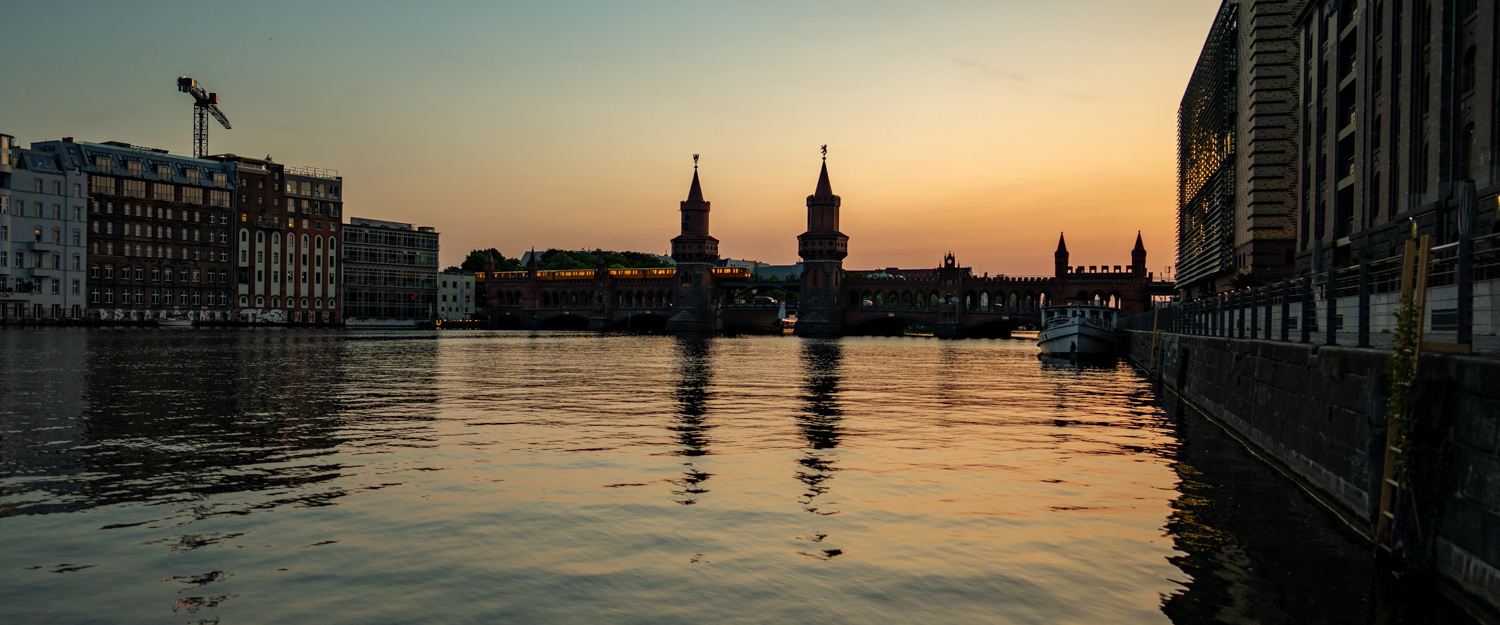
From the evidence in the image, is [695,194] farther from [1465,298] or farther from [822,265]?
[1465,298]

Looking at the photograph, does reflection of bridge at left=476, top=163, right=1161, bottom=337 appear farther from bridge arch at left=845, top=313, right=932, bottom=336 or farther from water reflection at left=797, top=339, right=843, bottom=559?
water reflection at left=797, top=339, right=843, bottom=559

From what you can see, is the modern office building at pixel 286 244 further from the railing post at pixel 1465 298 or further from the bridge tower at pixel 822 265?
the railing post at pixel 1465 298

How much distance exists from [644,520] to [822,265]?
145 m

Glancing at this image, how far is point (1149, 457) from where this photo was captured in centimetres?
1995

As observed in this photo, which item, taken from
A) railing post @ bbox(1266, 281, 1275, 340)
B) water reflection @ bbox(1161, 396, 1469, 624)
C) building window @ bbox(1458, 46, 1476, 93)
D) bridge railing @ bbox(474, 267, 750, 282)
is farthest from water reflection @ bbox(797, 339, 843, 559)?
bridge railing @ bbox(474, 267, 750, 282)

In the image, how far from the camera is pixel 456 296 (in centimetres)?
19175

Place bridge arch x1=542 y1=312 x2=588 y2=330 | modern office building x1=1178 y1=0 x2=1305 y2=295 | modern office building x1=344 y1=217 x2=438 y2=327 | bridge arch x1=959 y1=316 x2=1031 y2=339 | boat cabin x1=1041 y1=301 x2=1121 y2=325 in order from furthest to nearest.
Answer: bridge arch x1=542 y1=312 x2=588 y2=330 → modern office building x1=344 y1=217 x2=438 y2=327 → bridge arch x1=959 y1=316 x2=1031 y2=339 → boat cabin x1=1041 y1=301 x2=1121 y2=325 → modern office building x1=1178 y1=0 x2=1305 y2=295

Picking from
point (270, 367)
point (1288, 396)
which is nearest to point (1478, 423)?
point (1288, 396)

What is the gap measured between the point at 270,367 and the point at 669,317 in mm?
123777

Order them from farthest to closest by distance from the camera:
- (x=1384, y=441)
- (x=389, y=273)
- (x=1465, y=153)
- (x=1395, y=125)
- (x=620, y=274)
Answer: (x=620, y=274), (x=389, y=273), (x=1395, y=125), (x=1465, y=153), (x=1384, y=441)

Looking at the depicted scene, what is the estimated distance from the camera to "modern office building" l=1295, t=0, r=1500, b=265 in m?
31.0

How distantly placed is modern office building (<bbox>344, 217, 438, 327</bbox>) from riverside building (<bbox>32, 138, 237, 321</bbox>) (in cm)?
2096

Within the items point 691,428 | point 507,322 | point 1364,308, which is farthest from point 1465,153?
point 507,322

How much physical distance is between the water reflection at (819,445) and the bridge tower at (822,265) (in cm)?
10942
